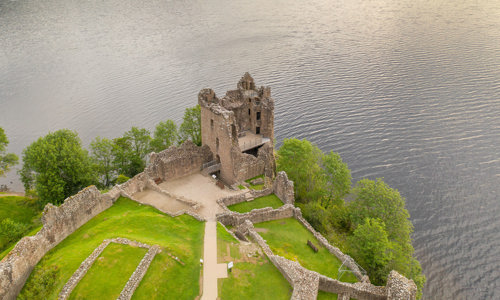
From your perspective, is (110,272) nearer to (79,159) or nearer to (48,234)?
(48,234)

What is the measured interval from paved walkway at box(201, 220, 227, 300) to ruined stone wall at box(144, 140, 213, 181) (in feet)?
56.4

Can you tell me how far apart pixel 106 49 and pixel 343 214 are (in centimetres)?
10747

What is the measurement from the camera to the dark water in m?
56.8

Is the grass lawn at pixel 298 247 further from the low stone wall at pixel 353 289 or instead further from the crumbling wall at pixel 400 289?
the crumbling wall at pixel 400 289

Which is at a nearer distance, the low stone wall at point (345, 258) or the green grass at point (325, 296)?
the green grass at point (325, 296)

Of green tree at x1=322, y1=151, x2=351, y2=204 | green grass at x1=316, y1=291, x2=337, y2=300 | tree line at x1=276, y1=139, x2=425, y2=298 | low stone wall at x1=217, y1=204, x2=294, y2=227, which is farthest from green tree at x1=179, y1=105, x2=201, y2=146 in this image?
green grass at x1=316, y1=291, x2=337, y2=300

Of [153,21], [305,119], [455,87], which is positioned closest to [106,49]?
[153,21]

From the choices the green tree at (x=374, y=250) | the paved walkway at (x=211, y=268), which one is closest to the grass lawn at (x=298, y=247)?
the green tree at (x=374, y=250)

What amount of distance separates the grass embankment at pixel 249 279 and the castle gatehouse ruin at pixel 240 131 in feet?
59.7

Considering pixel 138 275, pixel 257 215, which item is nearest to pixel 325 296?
pixel 257 215

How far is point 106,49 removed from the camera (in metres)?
122

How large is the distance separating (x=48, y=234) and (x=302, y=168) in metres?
34.9

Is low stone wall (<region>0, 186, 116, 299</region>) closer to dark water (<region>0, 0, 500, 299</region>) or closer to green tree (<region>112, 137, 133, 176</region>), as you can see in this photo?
green tree (<region>112, 137, 133, 176</region>)

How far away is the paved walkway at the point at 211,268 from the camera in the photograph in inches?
1208
